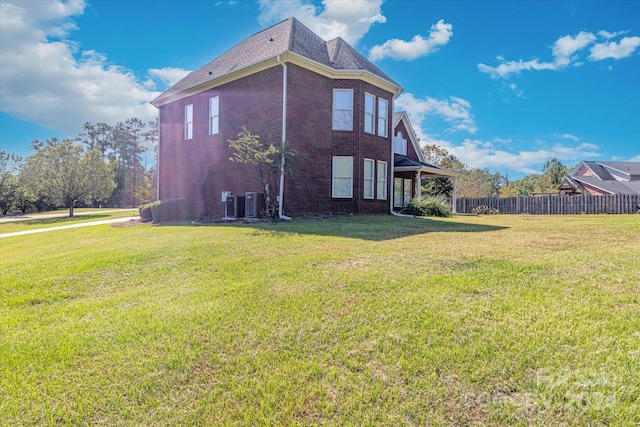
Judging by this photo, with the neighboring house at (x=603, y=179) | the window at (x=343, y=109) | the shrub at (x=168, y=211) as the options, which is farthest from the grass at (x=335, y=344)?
the neighboring house at (x=603, y=179)

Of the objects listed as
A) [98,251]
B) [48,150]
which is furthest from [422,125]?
[48,150]

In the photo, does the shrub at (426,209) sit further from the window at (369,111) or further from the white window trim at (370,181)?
the window at (369,111)

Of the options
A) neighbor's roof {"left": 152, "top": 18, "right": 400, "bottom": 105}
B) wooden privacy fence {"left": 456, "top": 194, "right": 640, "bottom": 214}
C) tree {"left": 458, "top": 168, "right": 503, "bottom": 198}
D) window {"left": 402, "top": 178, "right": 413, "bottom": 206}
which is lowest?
wooden privacy fence {"left": 456, "top": 194, "right": 640, "bottom": 214}

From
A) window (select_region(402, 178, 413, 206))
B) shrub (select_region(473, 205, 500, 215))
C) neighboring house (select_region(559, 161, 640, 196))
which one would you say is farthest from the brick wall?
neighboring house (select_region(559, 161, 640, 196))

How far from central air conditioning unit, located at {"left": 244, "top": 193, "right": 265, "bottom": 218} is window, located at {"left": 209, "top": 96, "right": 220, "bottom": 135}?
4.10 m

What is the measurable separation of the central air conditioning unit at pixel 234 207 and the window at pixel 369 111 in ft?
19.3

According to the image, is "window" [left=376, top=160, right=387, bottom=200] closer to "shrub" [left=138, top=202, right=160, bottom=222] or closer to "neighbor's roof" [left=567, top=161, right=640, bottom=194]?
"shrub" [left=138, top=202, right=160, bottom=222]

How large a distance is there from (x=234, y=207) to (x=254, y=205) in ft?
3.62

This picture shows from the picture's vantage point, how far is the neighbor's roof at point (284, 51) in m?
12.7

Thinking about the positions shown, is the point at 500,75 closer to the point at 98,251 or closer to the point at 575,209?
the point at 575,209

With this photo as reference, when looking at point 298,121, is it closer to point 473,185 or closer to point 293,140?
point 293,140

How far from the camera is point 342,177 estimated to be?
Answer: 13.6 metres

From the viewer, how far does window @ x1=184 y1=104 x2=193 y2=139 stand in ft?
52.2

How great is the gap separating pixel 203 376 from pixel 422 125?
25708 millimetres
